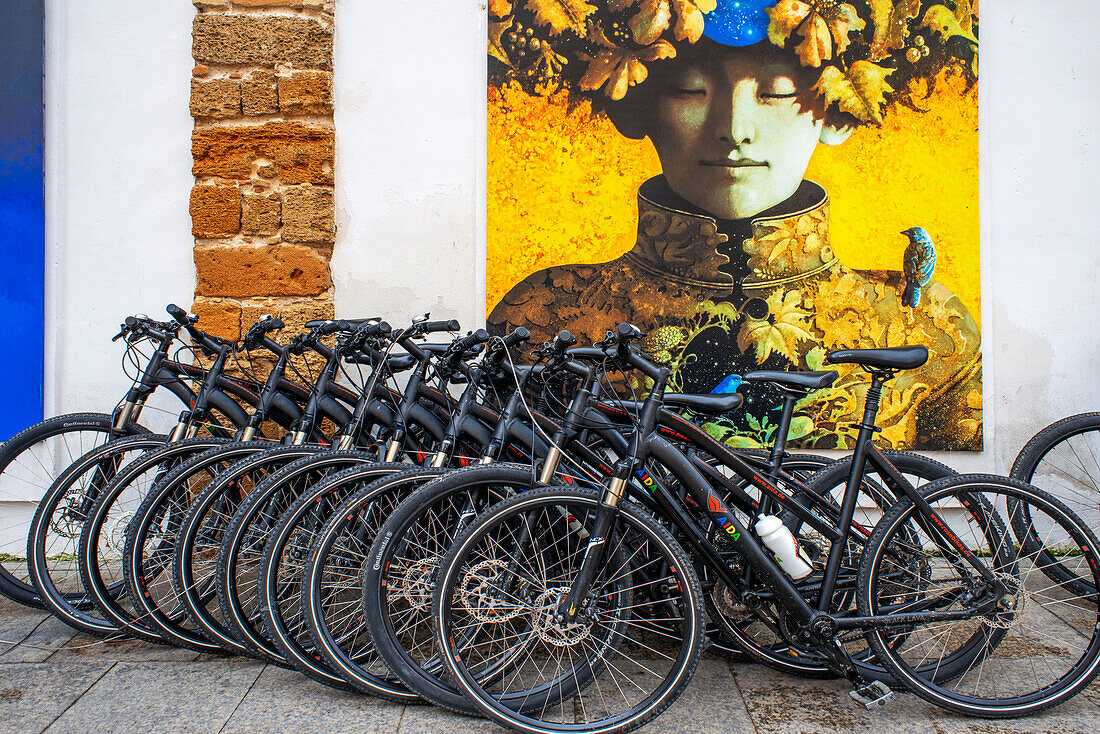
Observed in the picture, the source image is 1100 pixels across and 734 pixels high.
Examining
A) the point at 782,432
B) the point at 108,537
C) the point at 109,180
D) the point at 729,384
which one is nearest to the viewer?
the point at 782,432

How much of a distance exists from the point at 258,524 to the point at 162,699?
67 centimetres

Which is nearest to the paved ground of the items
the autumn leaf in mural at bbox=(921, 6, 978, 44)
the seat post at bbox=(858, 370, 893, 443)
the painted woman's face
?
the seat post at bbox=(858, 370, 893, 443)

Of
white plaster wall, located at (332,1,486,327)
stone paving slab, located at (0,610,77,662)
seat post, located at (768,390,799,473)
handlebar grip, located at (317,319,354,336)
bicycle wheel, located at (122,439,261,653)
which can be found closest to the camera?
seat post, located at (768,390,799,473)

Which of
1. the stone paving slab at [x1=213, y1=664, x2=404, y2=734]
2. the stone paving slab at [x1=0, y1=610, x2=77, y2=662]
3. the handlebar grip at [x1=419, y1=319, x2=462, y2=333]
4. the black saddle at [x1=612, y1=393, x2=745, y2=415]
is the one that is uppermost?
the handlebar grip at [x1=419, y1=319, x2=462, y2=333]

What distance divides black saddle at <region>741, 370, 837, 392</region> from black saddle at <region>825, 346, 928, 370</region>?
6cm

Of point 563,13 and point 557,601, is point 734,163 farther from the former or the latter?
point 557,601

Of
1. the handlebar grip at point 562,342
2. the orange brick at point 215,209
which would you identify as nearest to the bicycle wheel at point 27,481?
the orange brick at point 215,209

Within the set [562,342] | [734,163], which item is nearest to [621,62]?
[734,163]

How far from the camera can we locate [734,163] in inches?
156

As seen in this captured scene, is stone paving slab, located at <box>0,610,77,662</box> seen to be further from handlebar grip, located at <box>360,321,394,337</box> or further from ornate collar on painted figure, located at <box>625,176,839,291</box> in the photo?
ornate collar on painted figure, located at <box>625,176,839,291</box>

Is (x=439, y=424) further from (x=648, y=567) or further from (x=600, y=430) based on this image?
(x=648, y=567)

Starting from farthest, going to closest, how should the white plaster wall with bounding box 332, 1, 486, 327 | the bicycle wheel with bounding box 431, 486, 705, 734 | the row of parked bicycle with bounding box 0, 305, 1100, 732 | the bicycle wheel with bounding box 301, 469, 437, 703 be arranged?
the white plaster wall with bounding box 332, 1, 486, 327
the bicycle wheel with bounding box 301, 469, 437, 703
the row of parked bicycle with bounding box 0, 305, 1100, 732
the bicycle wheel with bounding box 431, 486, 705, 734

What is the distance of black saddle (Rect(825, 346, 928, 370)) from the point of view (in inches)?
99.7

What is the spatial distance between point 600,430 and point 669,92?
2.36 metres
